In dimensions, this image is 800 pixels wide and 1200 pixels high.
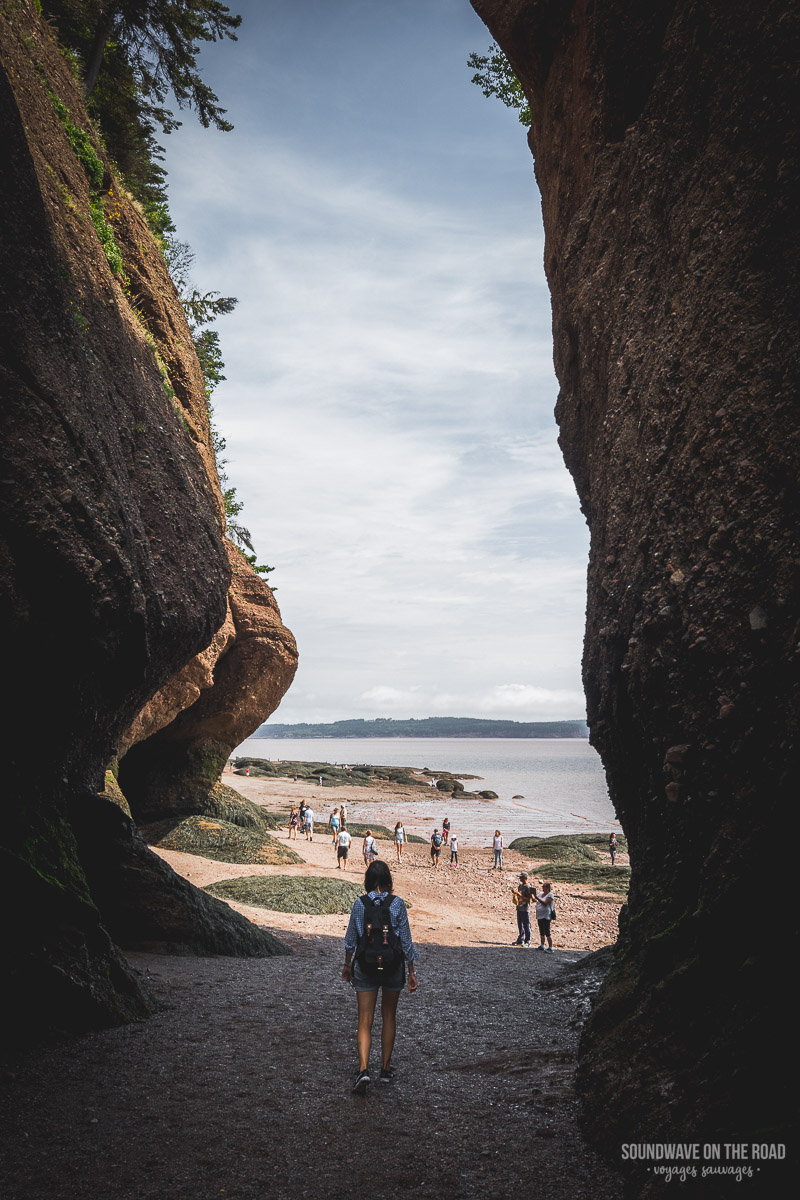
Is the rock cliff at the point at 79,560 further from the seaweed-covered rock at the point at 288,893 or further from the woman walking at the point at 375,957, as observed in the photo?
the seaweed-covered rock at the point at 288,893

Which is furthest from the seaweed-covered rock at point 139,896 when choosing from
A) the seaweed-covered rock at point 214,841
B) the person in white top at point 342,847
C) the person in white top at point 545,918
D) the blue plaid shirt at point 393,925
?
the person in white top at point 342,847

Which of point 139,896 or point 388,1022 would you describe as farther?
point 139,896

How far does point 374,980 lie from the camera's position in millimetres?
5707

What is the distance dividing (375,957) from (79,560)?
5.15 metres

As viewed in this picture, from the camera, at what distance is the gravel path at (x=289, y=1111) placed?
4.19 m

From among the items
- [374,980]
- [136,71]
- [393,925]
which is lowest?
[374,980]

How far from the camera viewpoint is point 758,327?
5398 millimetres

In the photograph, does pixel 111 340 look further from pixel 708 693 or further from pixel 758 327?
pixel 708 693

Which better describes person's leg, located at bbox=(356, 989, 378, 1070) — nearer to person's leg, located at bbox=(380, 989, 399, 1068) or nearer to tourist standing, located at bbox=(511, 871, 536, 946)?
person's leg, located at bbox=(380, 989, 399, 1068)

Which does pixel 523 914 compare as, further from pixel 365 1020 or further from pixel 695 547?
pixel 695 547

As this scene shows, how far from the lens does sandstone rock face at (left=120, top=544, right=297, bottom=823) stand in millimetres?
23453

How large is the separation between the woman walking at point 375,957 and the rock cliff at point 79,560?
3.04 m

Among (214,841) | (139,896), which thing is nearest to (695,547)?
(139,896)

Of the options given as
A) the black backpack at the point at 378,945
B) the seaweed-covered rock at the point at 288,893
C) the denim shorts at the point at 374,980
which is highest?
the black backpack at the point at 378,945
